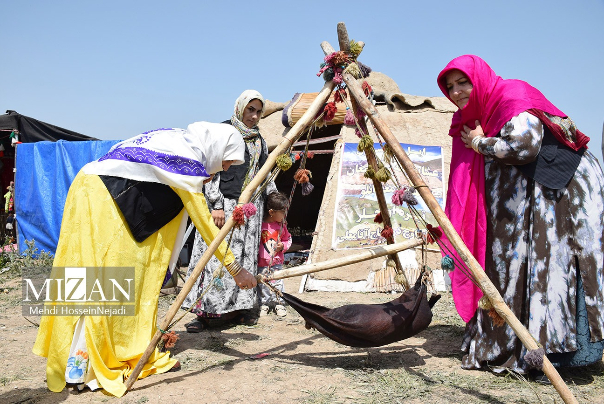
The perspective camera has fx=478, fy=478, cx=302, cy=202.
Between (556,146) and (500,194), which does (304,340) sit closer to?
(500,194)

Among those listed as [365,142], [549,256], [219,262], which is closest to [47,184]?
[219,262]

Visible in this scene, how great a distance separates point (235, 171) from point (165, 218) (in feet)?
5.08

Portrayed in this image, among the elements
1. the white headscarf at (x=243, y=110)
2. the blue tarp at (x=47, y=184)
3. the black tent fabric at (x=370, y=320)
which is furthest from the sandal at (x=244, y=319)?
the blue tarp at (x=47, y=184)

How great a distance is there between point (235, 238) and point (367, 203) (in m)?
3.07

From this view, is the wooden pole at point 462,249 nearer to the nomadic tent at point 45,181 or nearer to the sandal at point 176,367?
Answer: the sandal at point 176,367

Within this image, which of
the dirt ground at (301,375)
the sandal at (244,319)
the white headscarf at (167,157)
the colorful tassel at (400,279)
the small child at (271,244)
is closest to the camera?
the dirt ground at (301,375)

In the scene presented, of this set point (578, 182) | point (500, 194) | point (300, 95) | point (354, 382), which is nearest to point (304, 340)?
point (354, 382)

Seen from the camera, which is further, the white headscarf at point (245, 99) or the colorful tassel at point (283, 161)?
the white headscarf at point (245, 99)

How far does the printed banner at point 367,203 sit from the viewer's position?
6.84 metres

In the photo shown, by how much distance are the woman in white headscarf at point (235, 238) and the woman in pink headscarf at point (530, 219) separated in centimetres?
202

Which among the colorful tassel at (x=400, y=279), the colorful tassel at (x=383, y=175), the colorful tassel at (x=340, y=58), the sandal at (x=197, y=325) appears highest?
the colorful tassel at (x=340, y=58)

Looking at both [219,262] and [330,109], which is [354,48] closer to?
[330,109]

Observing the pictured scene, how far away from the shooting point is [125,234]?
9.77 feet

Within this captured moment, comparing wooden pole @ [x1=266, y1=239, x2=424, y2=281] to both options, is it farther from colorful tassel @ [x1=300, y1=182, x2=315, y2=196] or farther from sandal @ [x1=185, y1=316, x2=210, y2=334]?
sandal @ [x1=185, y1=316, x2=210, y2=334]
